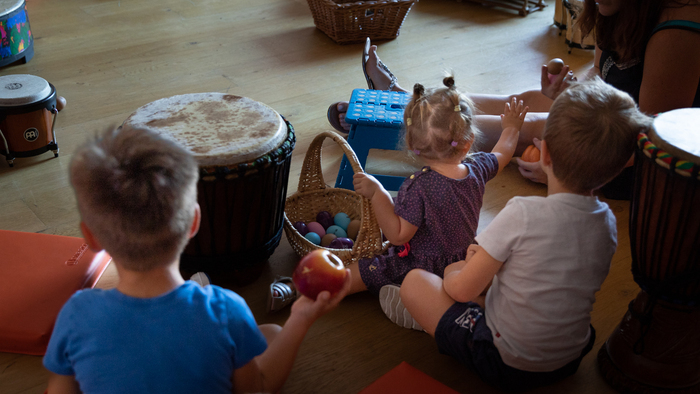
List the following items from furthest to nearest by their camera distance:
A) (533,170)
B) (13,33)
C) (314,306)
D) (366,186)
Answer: (13,33) < (533,170) < (366,186) < (314,306)

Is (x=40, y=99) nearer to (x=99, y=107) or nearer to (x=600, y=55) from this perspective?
(x=99, y=107)

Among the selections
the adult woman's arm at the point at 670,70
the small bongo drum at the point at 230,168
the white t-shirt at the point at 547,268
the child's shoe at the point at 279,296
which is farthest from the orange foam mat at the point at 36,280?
the adult woman's arm at the point at 670,70

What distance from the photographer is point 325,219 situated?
1.82 m

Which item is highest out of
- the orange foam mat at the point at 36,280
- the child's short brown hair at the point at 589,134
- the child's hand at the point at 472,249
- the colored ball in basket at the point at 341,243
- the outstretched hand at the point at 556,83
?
the child's short brown hair at the point at 589,134

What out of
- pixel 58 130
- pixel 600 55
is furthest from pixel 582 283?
pixel 58 130

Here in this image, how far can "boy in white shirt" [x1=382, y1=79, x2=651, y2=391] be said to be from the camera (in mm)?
1059

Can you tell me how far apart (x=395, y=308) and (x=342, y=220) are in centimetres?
41

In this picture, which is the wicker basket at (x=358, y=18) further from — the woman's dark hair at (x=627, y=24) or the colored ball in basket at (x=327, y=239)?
the colored ball in basket at (x=327, y=239)

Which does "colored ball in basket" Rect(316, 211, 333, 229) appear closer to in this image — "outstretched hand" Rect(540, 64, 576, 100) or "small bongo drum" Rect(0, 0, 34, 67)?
"outstretched hand" Rect(540, 64, 576, 100)

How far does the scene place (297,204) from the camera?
185 cm

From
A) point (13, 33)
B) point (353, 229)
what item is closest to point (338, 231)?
point (353, 229)

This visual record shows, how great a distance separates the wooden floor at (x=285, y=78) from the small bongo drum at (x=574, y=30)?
0.20 feet

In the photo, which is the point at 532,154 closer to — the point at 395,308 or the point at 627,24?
the point at 627,24

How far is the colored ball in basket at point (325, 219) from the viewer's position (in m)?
1.82
